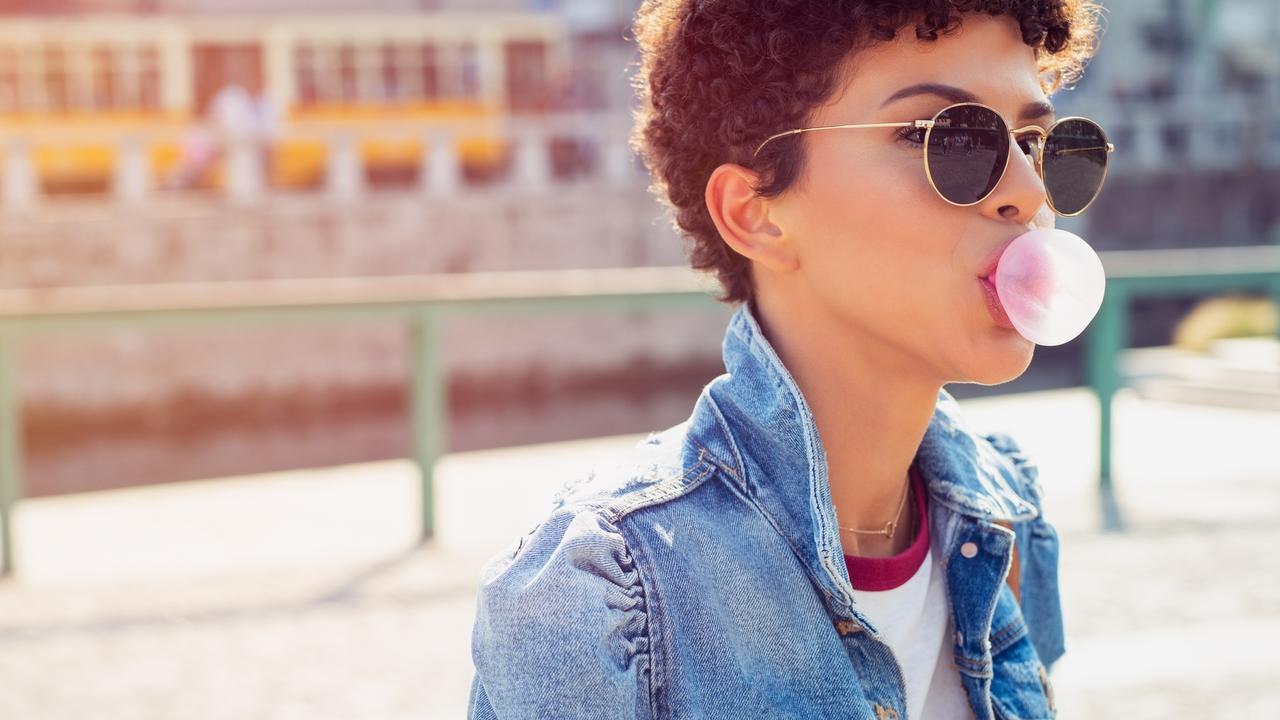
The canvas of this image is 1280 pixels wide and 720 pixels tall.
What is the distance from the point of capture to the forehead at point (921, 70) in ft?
4.39

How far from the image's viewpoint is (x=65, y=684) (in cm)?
330

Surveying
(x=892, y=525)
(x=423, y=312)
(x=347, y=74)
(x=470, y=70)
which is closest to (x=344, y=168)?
(x=347, y=74)

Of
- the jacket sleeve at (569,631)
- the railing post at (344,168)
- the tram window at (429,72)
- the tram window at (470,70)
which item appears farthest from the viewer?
the tram window at (470,70)

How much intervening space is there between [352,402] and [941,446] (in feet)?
56.3

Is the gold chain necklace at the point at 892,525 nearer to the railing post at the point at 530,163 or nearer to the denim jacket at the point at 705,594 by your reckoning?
the denim jacket at the point at 705,594

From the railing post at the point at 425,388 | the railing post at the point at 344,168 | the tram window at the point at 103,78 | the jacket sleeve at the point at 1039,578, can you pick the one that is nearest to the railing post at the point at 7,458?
the railing post at the point at 425,388

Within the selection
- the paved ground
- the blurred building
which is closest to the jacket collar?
the paved ground

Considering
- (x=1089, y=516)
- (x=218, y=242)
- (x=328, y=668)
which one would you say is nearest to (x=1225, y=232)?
(x=218, y=242)

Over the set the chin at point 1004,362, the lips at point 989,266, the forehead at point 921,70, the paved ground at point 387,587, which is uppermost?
the forehead at point 921,70

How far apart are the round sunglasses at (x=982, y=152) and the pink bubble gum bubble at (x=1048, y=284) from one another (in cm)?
7

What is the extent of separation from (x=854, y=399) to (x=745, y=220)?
0.20m

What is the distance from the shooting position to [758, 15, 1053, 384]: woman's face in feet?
4.35

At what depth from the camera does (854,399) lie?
55.9 inches

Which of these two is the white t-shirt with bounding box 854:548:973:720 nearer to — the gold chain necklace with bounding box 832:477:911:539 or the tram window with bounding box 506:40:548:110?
the gold chain necklace with bounding box 832:477:911:539
